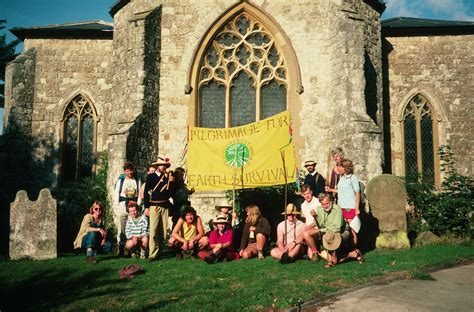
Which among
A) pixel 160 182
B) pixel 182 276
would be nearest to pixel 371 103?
pixel 160 182

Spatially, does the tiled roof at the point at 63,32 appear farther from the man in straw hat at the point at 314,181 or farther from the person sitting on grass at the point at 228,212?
the man in straw hat at the point at 314,181

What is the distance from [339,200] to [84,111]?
37.5 feet

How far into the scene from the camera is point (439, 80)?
16453 mm

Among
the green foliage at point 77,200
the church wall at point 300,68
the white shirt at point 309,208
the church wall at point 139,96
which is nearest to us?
the white shirt at point 309,208

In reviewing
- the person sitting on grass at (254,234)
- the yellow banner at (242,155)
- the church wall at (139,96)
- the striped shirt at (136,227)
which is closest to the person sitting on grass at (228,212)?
the person sitting on grass at (254,234)

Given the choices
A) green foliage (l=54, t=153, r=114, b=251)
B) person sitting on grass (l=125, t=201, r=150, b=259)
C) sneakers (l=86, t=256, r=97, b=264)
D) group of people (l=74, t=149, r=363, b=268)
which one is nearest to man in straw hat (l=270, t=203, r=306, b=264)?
group of people (l=74, t=149, r=363, b=268)

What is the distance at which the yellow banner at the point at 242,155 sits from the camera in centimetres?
1060

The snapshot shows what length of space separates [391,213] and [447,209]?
2.41 metres

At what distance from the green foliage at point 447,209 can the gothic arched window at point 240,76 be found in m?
4.93

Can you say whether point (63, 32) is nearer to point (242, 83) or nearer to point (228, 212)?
point (242, 83)

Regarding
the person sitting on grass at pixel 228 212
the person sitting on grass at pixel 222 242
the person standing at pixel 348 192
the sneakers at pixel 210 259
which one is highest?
the person standing at pixel 348 192

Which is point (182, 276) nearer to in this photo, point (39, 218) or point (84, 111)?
point (39, 218)

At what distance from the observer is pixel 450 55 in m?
16.5

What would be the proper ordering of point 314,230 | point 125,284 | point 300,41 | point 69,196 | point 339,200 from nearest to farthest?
point 125,284, point 314,230, point 339,200, point 300,41, point 69,196
